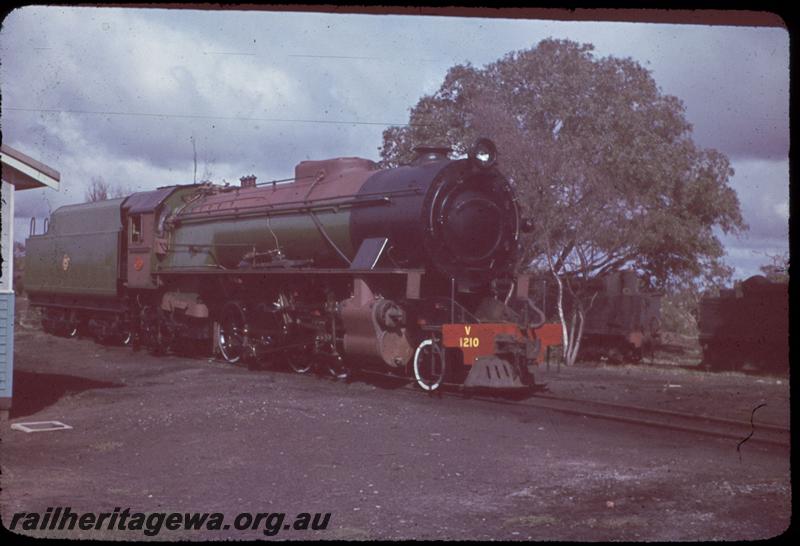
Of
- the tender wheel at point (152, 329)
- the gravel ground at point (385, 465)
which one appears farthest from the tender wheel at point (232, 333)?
the gravel ground at point (385, 465)

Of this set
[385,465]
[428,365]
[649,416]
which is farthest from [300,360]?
[385,465]

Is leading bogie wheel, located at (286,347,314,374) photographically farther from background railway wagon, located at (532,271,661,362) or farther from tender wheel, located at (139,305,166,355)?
background railway wagon, located at (532,271,661,362)

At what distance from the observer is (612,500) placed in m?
6.42

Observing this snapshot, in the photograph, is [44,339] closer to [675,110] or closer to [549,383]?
[549,383]

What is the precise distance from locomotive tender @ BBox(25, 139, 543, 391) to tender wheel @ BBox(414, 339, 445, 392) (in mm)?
28

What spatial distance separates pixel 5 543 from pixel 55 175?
20.8 feet

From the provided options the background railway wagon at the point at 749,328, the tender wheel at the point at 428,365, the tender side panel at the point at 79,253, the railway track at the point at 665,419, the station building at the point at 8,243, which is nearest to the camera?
the railway track at the point at 665,419

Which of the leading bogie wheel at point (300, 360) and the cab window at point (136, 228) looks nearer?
the leading bogie wheel at point (300, 360)

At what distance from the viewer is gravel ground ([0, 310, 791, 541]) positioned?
586 cm

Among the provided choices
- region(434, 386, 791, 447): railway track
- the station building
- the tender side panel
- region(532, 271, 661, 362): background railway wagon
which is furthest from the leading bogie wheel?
region(532, 271, 661, 362): background railway wagon

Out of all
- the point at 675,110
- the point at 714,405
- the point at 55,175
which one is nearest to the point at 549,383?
→ the point at 714,405

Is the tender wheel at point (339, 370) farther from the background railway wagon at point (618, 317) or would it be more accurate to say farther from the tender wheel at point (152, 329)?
the background railway wagon at point (618, 317)

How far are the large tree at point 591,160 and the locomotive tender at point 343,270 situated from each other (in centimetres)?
574

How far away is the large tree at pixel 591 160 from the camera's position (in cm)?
2027
